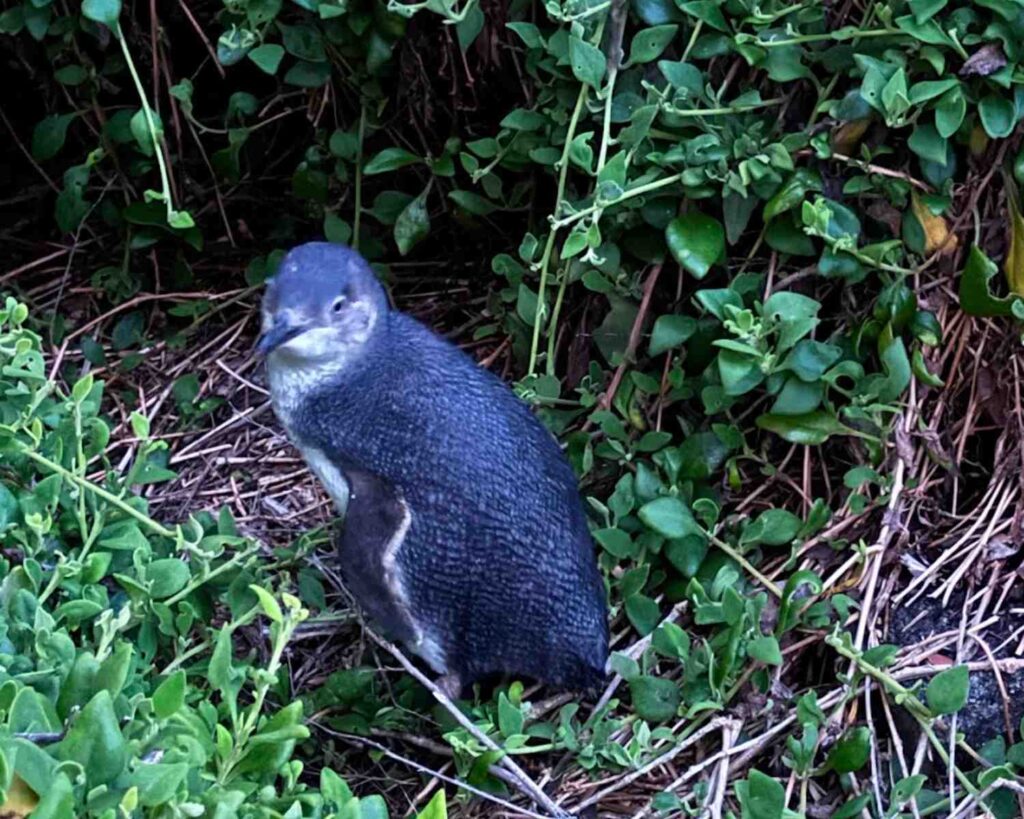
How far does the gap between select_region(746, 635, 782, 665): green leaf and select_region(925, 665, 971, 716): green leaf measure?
0.82ft

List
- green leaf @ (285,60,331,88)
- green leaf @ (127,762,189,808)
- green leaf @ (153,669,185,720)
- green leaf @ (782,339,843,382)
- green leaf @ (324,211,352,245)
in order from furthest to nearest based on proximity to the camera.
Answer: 1. green leaf @ (324,211,352,245)
2. green leaf @ (285,60,331,88)
3. green leaf @ (782,339,843,382)
4. green leaf @ (153,669,185,720)
5. green leaf @ (127,762,189,808)

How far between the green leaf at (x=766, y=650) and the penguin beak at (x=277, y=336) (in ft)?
3.13

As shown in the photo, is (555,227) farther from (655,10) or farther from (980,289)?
(980,289)

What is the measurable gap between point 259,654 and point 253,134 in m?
1.40

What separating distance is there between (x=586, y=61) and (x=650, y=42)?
13cm

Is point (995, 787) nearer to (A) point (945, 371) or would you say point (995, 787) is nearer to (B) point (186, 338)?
(A) point (945, 371)

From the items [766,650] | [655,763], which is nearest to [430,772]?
[655,763]

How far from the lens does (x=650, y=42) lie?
109 inches

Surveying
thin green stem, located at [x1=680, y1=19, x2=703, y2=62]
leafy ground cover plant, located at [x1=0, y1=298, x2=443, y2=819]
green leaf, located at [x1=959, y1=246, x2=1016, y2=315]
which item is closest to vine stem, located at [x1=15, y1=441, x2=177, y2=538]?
leafy ground cover plant, located at [x1=0, y1=298, x2=443, y2=819]

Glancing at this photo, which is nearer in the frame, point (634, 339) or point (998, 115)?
point (998, 115)

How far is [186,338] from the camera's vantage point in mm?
3660

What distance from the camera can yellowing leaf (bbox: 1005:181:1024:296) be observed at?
9.09 ft

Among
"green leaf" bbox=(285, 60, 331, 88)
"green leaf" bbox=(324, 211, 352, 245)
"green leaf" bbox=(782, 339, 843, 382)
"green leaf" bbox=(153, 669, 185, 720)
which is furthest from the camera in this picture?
"green leaf" bbox=(324, 211, 352, 245)

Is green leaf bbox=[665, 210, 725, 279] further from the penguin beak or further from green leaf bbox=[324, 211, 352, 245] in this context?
green leaf bbox=[324, 211, 352, 245]
